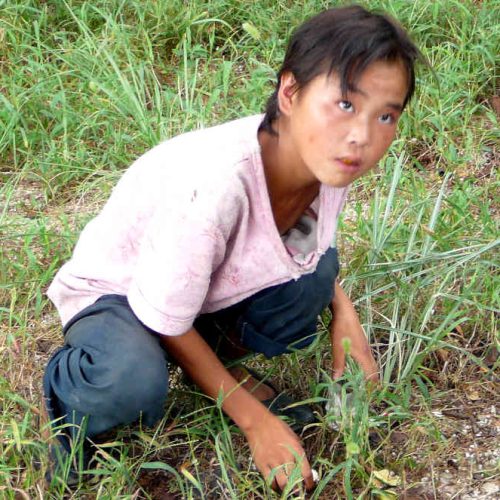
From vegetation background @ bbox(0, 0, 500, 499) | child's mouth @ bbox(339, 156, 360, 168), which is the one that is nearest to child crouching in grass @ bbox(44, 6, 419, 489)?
child's mouth @ bbox(339, 156, 360, 168)

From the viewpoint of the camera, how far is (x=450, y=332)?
8.02ft

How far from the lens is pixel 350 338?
223 cm

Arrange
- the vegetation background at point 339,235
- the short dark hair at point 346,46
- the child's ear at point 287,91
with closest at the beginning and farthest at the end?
the short dark hair at point 346,46 < the child's ear at point 287,91 < the vegetation background at point 339,235

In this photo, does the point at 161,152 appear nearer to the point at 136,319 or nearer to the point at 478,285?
the point at 136,319

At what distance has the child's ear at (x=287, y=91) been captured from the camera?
1917 millimetres

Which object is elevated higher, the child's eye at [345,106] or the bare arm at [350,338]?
the child's eye at [345,106]

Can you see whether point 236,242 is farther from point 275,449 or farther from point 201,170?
point 275,449

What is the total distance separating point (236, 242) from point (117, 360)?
0.33 meters

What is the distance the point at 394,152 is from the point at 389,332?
886 mm

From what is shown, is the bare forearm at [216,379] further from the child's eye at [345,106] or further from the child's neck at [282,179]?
the child's eye at [345,106]

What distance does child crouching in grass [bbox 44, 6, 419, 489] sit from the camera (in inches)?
72.4

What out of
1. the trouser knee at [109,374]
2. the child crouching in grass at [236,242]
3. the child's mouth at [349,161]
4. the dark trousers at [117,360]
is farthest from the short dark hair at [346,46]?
the trouser knee at [109,374]

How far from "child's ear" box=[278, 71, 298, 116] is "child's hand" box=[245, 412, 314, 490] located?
61 cm

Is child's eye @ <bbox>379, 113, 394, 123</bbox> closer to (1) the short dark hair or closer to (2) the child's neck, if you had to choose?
(1) the short dark hair
